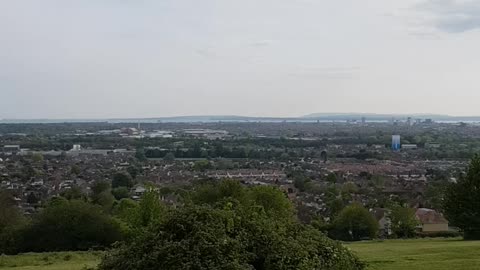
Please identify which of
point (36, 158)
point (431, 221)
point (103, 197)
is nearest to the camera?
point (431, 221)

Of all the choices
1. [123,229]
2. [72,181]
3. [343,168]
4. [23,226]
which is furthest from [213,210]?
[343,168]

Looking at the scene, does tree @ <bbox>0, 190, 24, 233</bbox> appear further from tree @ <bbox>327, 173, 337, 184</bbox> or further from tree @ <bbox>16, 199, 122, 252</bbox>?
tree @ <bbox>327, 173, 337, 184</bbox>

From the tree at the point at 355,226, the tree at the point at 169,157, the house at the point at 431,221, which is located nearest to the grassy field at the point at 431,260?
the tree at the point at 355,226

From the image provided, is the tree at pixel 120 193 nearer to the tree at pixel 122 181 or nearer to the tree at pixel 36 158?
the tree at pixel 122 181

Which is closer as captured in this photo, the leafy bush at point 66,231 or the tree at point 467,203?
the tree at point 467,203

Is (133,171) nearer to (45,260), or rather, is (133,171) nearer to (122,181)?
(122,181)

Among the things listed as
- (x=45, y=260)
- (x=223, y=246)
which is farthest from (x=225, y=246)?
(x=45, y=260)
